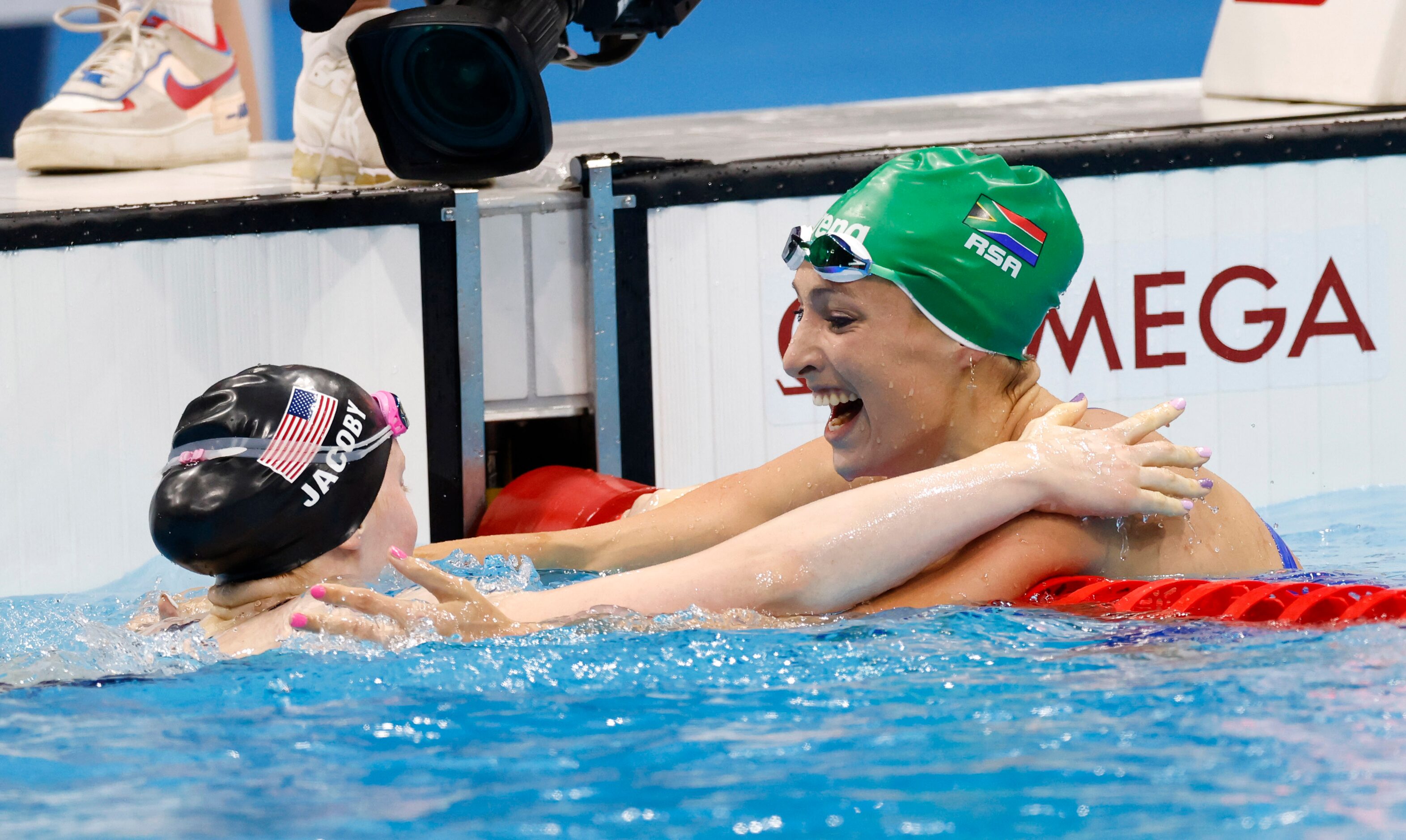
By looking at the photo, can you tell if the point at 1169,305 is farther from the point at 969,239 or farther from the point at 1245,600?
the point at 1245,600

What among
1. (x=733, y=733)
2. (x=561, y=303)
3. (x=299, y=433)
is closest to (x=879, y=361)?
(x=733, y=733)

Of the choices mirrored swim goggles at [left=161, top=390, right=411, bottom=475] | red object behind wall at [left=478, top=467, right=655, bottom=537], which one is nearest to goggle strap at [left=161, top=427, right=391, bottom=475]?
mirrored swim goggles at [left=161, top=390, right=411, bottom=475]

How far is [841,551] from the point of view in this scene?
2.28 metres

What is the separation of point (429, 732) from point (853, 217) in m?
1.10

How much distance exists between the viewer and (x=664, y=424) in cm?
372

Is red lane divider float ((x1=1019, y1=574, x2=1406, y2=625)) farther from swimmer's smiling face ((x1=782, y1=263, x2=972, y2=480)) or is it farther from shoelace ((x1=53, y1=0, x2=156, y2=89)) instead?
shoelace ((x1=53, y1=0, x2=156, y2=89))

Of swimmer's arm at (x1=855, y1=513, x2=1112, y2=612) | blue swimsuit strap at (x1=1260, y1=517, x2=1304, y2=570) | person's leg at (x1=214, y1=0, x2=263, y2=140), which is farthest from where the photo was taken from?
person's leg at (x1=214, y1=0, x2=263, y2=140)

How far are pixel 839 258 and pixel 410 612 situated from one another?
897 mm

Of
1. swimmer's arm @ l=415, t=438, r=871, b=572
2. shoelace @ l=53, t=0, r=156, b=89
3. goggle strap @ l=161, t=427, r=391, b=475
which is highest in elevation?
shoelace @ l=53, t=0, r=156, b=89

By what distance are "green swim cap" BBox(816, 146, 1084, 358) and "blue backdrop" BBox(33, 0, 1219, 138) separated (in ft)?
24.2

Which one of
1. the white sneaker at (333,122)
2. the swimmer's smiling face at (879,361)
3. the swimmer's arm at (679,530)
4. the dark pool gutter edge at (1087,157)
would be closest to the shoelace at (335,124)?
the white sneaker at (333,122)

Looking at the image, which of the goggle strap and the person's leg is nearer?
the goggle strap

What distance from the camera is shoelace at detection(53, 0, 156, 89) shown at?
4438 millimetres

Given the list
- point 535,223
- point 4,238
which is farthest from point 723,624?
point 4,238
